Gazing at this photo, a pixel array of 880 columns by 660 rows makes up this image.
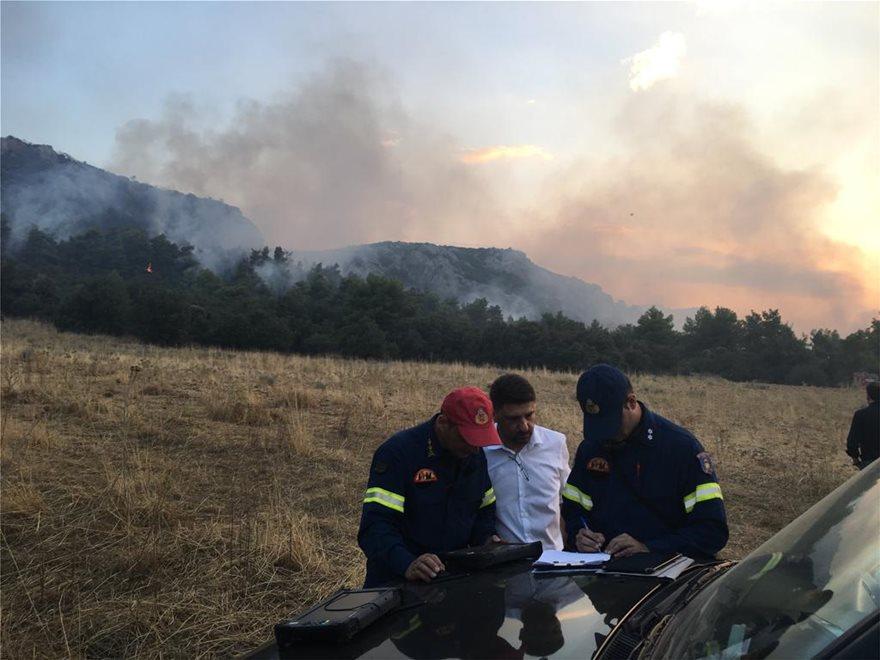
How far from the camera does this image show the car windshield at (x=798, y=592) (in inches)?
45.8

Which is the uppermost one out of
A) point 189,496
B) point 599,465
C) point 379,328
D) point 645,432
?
point 379,328

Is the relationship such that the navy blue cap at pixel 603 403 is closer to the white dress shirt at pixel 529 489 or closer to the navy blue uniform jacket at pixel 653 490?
the navy blue uniform jacket at pixel 653 490

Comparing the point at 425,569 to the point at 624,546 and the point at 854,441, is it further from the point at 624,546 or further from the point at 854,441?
the point at 854,441

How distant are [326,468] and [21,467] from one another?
3.13 metres

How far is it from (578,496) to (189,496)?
165 inches

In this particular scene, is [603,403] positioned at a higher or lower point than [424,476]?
higher

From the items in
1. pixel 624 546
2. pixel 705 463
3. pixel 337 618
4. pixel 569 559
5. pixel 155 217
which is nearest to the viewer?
pixel 337 618

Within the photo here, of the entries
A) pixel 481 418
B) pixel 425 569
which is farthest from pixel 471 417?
pixel 425 569

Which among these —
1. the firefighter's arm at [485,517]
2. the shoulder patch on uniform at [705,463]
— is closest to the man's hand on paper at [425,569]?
the firefighter's arm at [485,517]

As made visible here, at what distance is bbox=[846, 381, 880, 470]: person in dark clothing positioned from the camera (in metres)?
7.58

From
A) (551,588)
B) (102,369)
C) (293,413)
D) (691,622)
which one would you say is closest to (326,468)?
(293,413)

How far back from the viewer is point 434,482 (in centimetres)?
307

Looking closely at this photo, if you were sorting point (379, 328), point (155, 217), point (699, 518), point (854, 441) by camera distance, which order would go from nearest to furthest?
1. point (699, 518)
2. point (854, 441)
3. point (379, 328)
4. point (155, 217)

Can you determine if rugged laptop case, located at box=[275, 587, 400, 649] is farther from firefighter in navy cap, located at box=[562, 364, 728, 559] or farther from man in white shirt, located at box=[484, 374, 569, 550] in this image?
man in white shirt, located at box=[484, 374, 569, 550]
